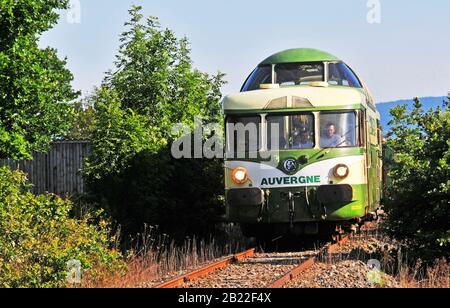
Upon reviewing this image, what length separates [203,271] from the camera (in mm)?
12578

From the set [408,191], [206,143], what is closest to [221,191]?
[206,143]

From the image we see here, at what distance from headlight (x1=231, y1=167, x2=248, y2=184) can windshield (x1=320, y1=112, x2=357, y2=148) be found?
5.05ft

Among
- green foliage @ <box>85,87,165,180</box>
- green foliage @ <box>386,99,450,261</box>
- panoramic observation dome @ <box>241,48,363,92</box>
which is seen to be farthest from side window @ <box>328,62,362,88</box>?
green foliage @ <box>85,87,165,180</box>

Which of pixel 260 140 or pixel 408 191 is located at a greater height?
pixel 260 140

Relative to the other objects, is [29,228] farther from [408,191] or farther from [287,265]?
[408,191]

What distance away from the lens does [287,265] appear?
13719 millimetres

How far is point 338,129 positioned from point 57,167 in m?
18.9

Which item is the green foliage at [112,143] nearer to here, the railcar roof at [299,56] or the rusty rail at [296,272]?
the railcar roof at [299,56]

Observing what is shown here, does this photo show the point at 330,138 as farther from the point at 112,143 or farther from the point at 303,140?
the point at 112,143

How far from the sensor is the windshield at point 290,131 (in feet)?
49.7

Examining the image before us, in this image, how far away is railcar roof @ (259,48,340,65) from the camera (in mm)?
17016

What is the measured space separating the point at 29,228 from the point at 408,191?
612cm

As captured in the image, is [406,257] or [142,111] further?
[142,111]
